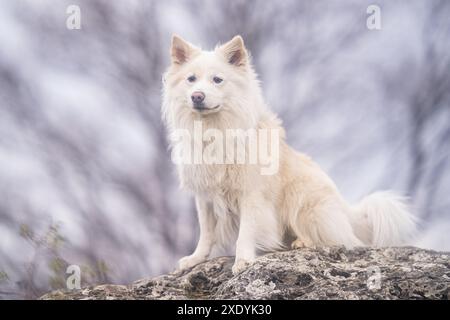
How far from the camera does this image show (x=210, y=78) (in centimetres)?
370

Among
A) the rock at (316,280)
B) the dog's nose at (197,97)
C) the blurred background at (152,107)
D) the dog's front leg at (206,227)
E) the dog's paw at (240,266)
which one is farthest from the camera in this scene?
the blurred background at (152,107)

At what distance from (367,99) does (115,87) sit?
210cm

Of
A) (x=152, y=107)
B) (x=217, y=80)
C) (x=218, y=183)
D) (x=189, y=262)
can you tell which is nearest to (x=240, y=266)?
(x=189, y=262)

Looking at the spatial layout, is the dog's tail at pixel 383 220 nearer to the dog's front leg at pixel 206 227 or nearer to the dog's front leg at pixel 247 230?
the dog's front leg at pixel 247 230

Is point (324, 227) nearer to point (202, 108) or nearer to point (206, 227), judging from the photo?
point (206, 227)

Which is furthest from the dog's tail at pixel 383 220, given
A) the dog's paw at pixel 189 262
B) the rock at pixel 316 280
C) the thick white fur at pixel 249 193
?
the dog's paw at pixel 189 262

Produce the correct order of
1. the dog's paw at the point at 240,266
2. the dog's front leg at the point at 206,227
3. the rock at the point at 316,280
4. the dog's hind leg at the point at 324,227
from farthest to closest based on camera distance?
the dog's front leg at the point at 206,227, the dog's hind leg at the point at 324,227, the dog's paw at the point at 240,266, the rock at the point at 316,280

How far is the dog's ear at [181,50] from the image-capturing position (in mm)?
3791

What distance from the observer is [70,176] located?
4363 mm

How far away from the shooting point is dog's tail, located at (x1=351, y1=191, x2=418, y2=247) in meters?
3.81

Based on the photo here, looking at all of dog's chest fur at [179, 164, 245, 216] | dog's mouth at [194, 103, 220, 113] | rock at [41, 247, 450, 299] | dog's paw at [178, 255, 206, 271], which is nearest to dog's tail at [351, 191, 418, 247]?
rock at [41, 247, 450, 299]
